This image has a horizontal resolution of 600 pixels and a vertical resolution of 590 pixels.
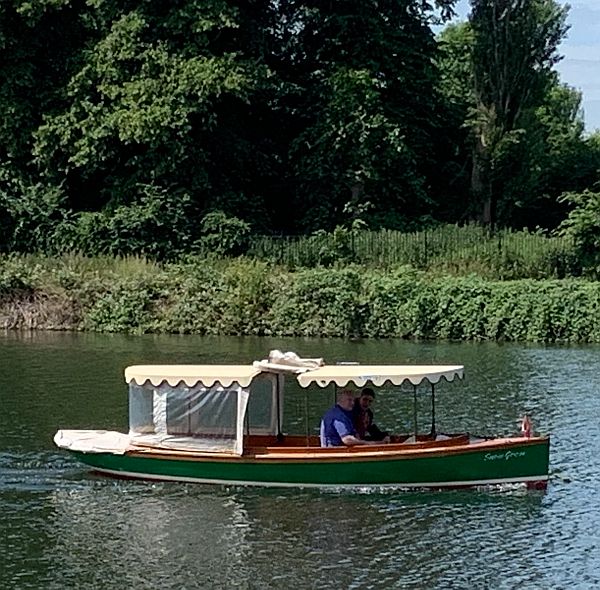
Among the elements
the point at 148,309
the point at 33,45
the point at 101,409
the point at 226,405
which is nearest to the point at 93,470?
the point at 226,405

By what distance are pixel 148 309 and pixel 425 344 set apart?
11.9 metres

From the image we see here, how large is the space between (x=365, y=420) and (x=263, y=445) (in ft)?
6.34

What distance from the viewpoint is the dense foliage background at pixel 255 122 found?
182 ft

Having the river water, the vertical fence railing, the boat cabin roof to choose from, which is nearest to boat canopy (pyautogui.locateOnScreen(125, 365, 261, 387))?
the boat cabin roof

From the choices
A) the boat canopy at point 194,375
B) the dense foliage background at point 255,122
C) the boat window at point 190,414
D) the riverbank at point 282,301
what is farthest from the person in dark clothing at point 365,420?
the dense foliage background at point 255,122

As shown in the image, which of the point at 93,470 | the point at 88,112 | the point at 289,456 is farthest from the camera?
the point at 88,112

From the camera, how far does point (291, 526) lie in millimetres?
20438

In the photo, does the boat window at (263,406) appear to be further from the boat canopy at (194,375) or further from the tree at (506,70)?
the tree at (506,70)

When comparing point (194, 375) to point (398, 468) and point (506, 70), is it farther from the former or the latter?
point (506, 70)

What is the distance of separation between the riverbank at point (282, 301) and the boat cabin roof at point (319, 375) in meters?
24.6

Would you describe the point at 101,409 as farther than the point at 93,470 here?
Yes

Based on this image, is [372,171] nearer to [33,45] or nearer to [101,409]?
[33,45]

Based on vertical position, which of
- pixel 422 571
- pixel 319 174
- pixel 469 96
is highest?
pixel 469 96

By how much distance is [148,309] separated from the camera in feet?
168
